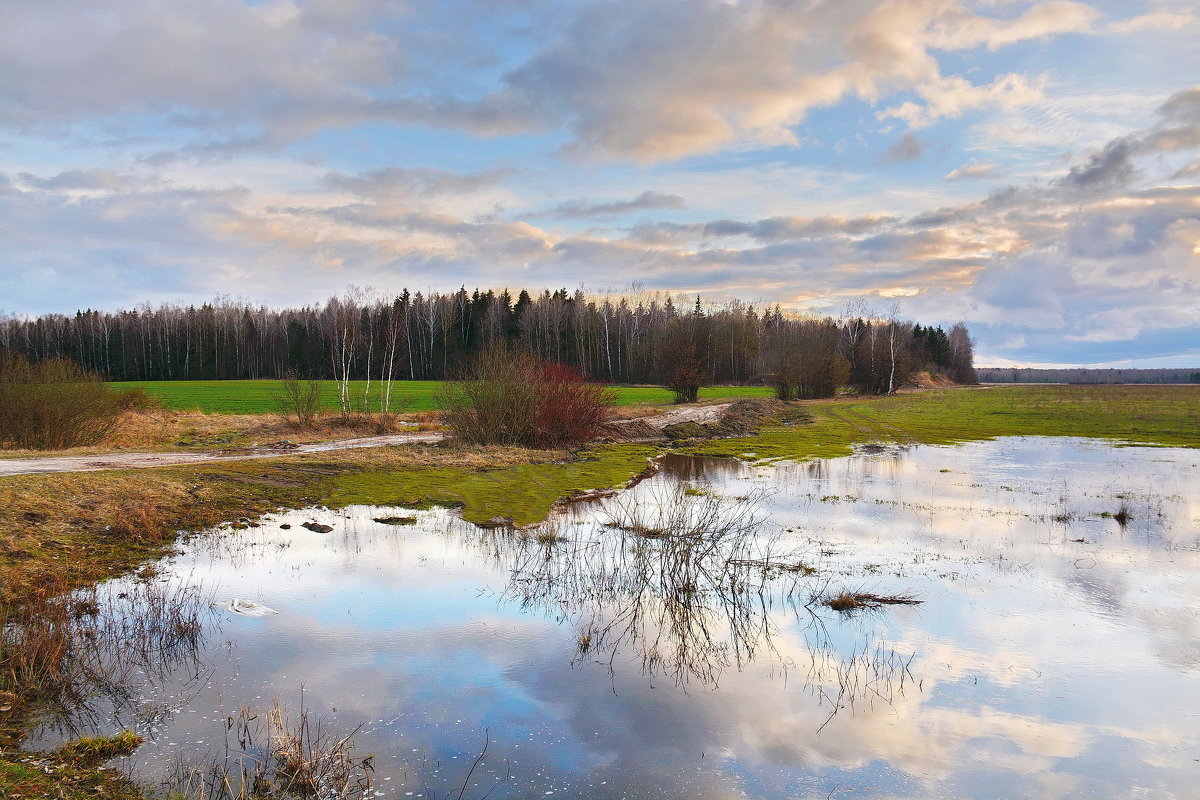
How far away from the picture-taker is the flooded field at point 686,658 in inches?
235

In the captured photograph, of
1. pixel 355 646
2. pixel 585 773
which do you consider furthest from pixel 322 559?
pixel 585 773

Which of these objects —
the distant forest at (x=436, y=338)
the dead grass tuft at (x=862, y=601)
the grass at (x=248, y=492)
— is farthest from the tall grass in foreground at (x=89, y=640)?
the distant forest at (x=436, y=338)

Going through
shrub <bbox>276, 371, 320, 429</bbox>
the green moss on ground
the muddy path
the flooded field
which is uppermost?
shrub <bbox>276, 371, 320, 429</bbox>

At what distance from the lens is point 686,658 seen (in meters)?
8.26

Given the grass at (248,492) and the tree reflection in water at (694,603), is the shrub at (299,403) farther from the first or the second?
the tree reflection in water at (694,603)

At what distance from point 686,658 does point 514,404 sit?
60.1 feet

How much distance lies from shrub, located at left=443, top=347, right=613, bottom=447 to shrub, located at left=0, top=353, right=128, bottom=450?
12221mm

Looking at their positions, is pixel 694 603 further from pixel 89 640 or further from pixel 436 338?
pixel 436 338

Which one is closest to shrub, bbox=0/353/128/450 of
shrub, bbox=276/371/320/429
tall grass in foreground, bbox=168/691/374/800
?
shrub, bbox=276/371/320/429

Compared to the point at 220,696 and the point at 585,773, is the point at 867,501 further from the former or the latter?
→ the point at 220,696

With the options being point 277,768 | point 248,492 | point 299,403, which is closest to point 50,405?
point 299,403

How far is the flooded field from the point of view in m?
5.97

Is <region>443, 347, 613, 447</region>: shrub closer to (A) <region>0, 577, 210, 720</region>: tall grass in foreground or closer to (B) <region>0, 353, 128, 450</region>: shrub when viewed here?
(B) <region>0, 353, 128, 450</region>: shrub

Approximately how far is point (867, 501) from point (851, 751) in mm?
11901
